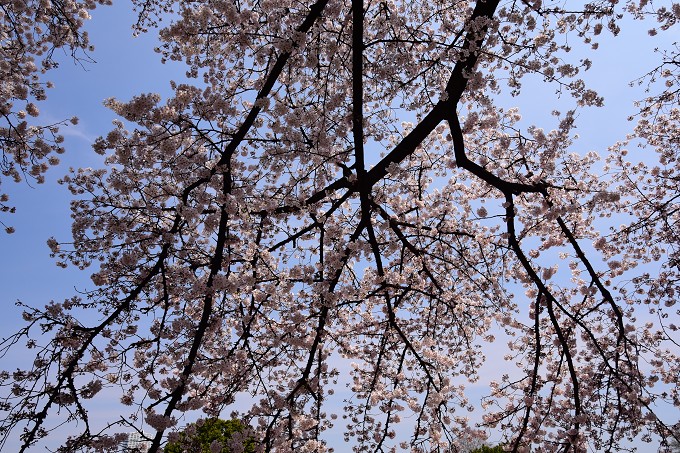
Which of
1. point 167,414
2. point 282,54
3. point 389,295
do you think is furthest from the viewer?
point 389,295

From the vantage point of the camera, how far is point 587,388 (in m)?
8.41

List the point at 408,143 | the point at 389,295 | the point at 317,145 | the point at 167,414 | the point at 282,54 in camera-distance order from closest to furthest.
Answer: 1. the point at 167,414
2. the point at 282,54
3. the point at 317,145
4. the point at 408,143
5. the point at 389,295

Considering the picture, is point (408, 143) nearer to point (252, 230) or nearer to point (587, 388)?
point (252, 230)

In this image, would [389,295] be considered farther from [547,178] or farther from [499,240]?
[547,178]

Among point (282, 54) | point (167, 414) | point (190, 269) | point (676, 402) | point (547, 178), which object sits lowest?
point (167, 414)

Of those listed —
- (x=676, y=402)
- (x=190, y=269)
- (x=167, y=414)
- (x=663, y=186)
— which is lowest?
(x=167, y=414)

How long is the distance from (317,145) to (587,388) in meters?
6.16

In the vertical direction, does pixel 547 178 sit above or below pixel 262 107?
above

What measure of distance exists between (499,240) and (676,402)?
13.4 ft

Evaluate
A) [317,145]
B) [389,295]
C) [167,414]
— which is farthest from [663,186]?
[167,414]

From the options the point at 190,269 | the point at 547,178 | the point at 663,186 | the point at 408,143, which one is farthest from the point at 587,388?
the point at 190,269

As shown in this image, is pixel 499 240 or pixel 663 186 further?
pixel 663 186

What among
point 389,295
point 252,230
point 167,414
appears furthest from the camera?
point 389,295

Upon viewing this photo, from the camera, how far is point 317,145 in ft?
19.9
